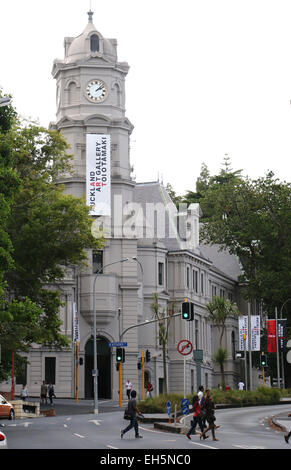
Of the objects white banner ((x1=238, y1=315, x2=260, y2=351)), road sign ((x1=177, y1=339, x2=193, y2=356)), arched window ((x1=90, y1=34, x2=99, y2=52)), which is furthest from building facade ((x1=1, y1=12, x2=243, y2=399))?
road sign ((x1=177, y1=339, x2=193, y2=356))

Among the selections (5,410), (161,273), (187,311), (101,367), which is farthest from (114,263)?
(187,311)

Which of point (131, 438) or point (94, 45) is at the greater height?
point (94, 45)

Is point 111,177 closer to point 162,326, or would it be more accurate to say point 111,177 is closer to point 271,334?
point 162,326

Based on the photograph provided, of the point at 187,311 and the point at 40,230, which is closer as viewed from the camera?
the point at 187,311

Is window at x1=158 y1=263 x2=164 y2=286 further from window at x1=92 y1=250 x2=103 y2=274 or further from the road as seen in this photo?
the road

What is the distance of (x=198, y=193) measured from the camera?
112 meters

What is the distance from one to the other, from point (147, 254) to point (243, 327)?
46.7ft

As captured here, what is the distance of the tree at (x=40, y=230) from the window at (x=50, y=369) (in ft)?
67.2

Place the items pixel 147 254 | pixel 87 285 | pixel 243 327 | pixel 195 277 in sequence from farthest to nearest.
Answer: pixel 195 277 < pixel 147 254 < pixel 87 285 < pixel 243 327

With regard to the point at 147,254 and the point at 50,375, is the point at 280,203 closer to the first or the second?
the point at 147,254

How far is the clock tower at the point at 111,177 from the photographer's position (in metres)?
73.8

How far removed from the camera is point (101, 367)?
74812 millimetres

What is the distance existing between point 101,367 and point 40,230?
26462mm
